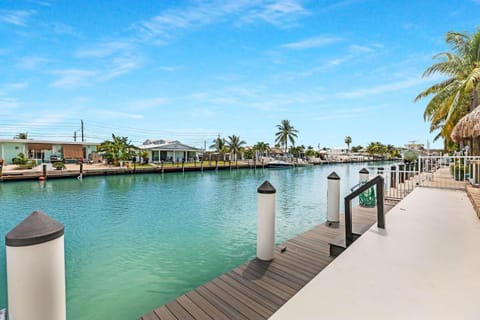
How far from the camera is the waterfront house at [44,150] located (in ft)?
89.0

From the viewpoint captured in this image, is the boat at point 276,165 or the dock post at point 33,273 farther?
the boat at point 276,165

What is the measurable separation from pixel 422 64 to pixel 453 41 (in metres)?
2.91

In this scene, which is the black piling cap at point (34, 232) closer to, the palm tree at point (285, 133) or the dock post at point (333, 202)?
the dock post at point (333, 202)

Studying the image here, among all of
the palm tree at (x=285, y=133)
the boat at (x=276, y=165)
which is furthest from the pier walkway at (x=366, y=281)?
the palm tree at (x=285, y=133)

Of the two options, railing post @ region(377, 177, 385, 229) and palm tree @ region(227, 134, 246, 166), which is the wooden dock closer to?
railing post @ region(377, 177, 385, 229)

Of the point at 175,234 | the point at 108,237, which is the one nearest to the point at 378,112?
the point at 175,234

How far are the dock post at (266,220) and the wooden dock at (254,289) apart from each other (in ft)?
0.49

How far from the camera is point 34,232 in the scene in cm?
131

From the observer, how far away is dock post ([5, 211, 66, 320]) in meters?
1.25

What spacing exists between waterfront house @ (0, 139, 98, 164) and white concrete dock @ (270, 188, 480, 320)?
35.5m

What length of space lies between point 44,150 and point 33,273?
37088 mm

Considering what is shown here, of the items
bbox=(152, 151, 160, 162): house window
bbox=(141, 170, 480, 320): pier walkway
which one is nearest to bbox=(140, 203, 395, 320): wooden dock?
bbox=(141, 170, 480, 320): pier walkway

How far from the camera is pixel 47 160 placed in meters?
30.6

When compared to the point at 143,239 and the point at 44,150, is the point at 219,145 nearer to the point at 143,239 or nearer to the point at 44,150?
the point at 44,150
